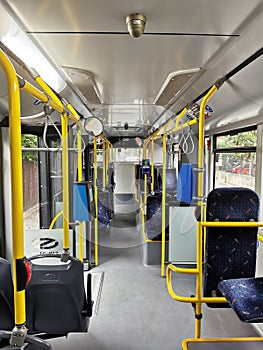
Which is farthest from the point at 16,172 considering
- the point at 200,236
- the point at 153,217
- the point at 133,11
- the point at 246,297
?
the point at 153,217

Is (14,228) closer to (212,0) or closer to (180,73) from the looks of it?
(212,0)

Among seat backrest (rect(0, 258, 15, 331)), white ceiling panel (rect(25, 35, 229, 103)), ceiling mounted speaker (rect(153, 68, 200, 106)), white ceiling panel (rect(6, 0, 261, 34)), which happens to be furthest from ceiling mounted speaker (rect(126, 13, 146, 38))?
seat backrest (rect(0, 258, 15, 331))

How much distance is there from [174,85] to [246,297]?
1735mm

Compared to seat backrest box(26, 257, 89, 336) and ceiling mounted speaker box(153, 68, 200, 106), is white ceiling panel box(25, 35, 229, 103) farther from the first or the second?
seat backrest box(26, 257, 89, 336)

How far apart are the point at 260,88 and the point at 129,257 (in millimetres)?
2965

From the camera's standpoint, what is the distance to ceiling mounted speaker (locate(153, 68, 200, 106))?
2.09 m

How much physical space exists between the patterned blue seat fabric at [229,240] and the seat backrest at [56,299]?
86 cm

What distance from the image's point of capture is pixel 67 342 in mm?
2246

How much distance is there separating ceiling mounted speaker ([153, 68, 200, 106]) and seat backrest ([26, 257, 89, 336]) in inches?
62.0

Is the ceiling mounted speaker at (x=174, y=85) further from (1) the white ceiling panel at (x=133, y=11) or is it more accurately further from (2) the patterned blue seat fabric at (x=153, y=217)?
(2) the patterned blue seat fabric at (x=153, y=217)

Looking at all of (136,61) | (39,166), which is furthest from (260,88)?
(39,166)

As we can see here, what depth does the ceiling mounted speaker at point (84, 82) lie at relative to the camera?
80.9 inches

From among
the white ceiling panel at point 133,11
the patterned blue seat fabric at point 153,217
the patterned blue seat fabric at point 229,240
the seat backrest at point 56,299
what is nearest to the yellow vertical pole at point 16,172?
the white ceiling panel at point 133,11

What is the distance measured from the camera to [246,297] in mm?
1527
